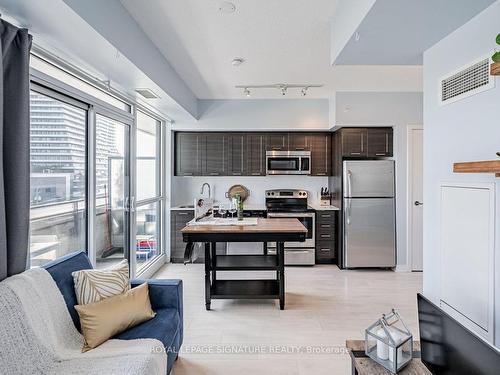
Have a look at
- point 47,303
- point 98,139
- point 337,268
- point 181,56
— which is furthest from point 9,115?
point 337,268

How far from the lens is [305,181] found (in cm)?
547

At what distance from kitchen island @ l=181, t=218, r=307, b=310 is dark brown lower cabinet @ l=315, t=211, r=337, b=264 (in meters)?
1.43

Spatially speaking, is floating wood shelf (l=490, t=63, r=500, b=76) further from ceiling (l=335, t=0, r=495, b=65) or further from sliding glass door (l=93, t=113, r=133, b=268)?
sliding glass door (l=93, t=113, r=133, b=268)

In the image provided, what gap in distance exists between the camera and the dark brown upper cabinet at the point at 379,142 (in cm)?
470

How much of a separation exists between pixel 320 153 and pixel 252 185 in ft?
4.31

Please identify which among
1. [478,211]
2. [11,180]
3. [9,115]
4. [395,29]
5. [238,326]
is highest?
[395,29]

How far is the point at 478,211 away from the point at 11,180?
8.70ft

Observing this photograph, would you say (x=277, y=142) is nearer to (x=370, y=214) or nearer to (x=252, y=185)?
(x=252, y=185)

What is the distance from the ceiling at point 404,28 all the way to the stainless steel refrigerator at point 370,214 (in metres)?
2.37

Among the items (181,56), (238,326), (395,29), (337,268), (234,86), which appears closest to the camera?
(395,29)

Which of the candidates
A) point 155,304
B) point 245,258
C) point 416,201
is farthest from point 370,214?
point 155,304

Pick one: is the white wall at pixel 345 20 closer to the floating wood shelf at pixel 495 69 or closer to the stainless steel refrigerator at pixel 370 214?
the floating wood shelf at pixel 495 69

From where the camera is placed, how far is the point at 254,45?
299 cm

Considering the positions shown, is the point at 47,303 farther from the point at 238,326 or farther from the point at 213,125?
the point at 213,125
